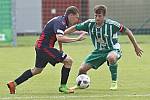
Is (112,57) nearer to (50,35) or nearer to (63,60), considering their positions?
(63,60)

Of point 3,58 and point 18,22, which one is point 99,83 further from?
point 18,22

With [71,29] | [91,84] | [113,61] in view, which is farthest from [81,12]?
[113,61]

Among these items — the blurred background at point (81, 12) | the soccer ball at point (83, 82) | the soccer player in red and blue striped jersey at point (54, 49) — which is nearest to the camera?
the soccer player in red and blue striped jersey at point (54, 49)

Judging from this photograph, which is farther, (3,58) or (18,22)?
(18,22)

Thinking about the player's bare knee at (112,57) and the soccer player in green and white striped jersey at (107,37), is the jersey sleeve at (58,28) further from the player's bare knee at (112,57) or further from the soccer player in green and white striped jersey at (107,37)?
the player's bare knee at (112,57)

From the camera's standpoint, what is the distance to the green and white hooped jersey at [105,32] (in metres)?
10.9

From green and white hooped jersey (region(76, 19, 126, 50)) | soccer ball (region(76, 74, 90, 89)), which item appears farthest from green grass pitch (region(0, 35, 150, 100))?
green and white hooped jersey (region(76, 19, 126, 50))

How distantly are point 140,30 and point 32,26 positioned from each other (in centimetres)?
583

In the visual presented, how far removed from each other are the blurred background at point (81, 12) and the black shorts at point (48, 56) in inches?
937

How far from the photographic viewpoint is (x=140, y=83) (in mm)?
11594

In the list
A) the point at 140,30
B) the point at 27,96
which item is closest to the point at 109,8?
the point at 140,30

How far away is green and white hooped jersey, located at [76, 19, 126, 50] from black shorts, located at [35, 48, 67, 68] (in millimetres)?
886

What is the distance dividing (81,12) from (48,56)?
24.3 m

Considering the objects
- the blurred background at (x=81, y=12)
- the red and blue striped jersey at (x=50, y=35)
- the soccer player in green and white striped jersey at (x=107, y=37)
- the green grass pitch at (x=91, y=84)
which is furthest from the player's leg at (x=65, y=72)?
the blurred background at (x=81, y=12)
